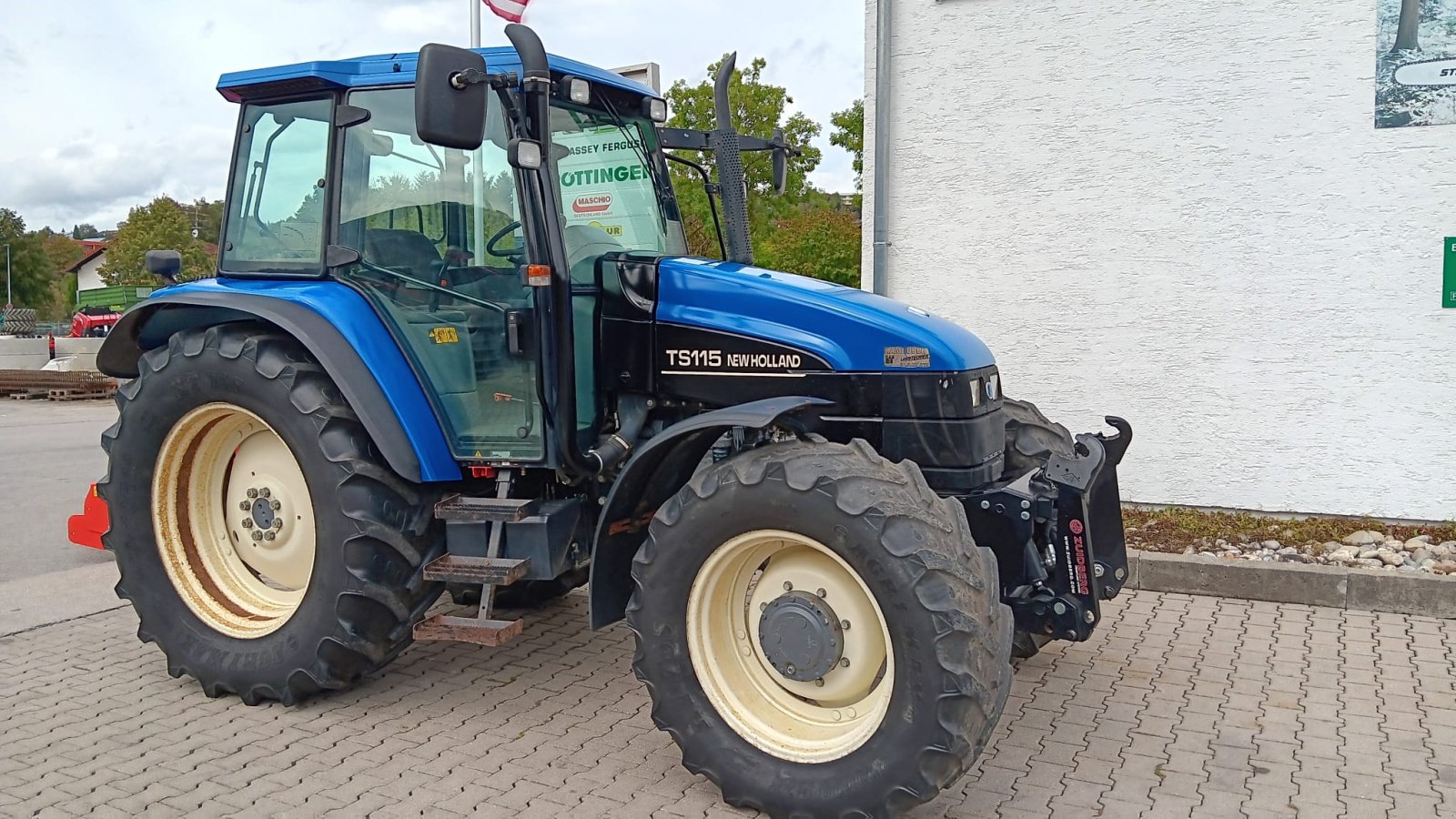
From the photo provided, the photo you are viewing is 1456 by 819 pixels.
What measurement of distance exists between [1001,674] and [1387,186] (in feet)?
17.0

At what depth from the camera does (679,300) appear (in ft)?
14.0

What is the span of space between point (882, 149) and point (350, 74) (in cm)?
434

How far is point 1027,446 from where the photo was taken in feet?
15.8

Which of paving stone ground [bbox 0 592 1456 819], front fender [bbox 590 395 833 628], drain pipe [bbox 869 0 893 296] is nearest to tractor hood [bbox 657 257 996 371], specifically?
front fender [bbox 590 395 833 628]

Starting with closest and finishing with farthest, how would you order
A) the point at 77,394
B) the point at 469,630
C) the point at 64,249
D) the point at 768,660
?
the point at 768,660 < the point at 469,630 < the point at 77,394 < the point at 64,249

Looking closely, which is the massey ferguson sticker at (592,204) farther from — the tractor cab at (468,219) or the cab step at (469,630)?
the cab step at (469,630)

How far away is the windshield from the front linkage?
1749mm

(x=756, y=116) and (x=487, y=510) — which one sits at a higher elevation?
(x=756, y=116)

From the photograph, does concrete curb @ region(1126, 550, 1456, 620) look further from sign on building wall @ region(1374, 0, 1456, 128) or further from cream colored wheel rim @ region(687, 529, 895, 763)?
cream colored wheel rim @ region(687, 529, 895, 763)

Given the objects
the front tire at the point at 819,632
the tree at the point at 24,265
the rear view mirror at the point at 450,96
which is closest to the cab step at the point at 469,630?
the front tire at the point at 819,632

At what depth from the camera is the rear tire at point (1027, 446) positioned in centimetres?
473

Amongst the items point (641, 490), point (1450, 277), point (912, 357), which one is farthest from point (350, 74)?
point (1450, 277)

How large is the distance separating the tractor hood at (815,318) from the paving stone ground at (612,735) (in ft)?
4.83

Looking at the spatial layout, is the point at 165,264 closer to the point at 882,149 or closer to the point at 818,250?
the point at 882,149
